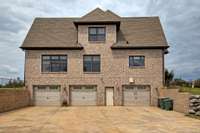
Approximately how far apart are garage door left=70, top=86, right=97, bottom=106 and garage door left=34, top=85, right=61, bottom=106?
5.27ft

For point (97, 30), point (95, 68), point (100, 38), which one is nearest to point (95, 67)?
point (95, 68)

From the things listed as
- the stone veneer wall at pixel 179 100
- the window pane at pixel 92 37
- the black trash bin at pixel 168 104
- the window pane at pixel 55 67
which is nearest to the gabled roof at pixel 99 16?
the window pane at pixel 92 37

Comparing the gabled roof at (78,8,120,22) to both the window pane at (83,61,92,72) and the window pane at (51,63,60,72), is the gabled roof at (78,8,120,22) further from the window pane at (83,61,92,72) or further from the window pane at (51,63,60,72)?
the window pane at (51,63,60,72)

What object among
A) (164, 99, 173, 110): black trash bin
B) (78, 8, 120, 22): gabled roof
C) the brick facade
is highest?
(78, 8, 120, 22): gabled roof

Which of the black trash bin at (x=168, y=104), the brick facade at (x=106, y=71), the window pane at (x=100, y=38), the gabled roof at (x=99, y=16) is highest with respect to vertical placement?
the gabled roof at (x=99, y=16)

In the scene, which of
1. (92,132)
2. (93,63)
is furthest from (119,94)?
(92,132)

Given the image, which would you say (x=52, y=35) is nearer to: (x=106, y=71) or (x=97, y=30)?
(x=97, y=30)

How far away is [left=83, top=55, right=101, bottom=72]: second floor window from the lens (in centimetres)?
3372

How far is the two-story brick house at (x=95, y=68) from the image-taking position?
33500mm

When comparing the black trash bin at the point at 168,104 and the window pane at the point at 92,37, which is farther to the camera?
the window pane at the point at 92,37

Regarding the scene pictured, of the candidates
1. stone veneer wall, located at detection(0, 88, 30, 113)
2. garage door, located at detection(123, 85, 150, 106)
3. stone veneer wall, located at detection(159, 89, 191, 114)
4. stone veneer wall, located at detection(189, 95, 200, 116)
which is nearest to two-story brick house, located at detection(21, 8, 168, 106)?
garage door, located at detection(123, 85, 150, 106)

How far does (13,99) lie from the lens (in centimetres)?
2806

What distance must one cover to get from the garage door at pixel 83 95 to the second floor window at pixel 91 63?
6.35 ft

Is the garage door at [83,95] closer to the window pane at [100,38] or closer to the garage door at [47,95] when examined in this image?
the garage door at [47,95]
